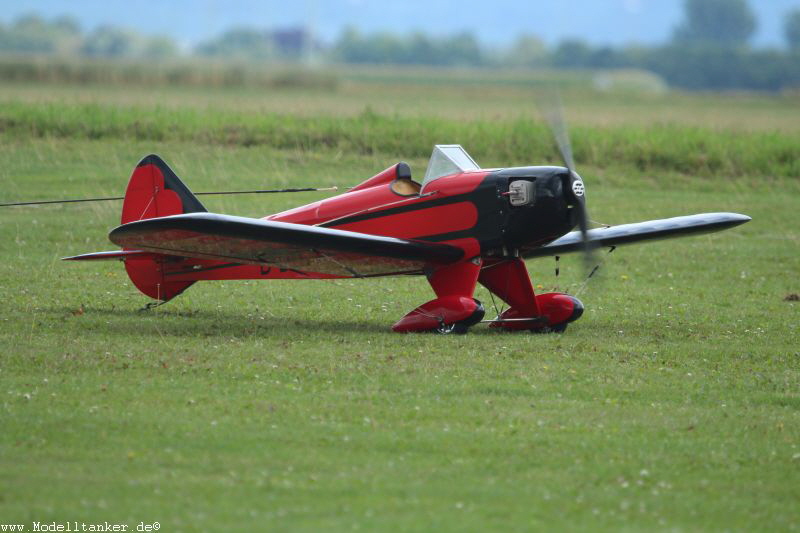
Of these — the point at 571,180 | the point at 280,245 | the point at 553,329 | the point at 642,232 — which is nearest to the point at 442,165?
the point at 571,180

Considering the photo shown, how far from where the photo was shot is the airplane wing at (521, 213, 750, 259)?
48.0ft

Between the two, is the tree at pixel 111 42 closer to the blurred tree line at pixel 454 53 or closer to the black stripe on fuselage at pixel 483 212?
the blurred tree line at pixel 454 53

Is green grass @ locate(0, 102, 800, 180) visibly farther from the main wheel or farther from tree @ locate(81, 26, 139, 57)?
tree @ locate(81, 26, 139, 57)

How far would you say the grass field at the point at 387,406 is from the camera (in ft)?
24.6

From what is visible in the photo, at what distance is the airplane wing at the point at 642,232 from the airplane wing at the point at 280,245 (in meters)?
1.91

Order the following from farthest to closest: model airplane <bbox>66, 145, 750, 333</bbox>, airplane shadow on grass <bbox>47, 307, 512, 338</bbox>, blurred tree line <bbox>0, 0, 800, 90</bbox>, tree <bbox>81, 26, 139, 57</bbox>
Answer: tree <bbox>81, 26, 139, 57</bbox> → blurred tree line <bbox>0, 0, 800, 90</bbox> → airplane shadow on grass <bbox>47, 307, 512, 338</bbox> → model airplane <bbox>66, 145, 750, 333</bbox>

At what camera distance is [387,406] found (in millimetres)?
9828

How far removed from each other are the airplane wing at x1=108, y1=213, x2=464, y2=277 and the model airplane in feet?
0.04

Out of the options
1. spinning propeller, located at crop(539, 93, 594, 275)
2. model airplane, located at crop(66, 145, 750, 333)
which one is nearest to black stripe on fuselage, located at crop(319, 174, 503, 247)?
model airplane, located at crop(66, 145, 750, 333)

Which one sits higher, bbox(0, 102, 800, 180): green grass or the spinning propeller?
the spinning propeller

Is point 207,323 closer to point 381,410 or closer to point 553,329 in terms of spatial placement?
point 553,329

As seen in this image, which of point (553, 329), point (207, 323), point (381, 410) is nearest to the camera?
point (381, 410)

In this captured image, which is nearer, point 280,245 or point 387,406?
point 387,406

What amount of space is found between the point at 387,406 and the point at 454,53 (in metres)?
153
